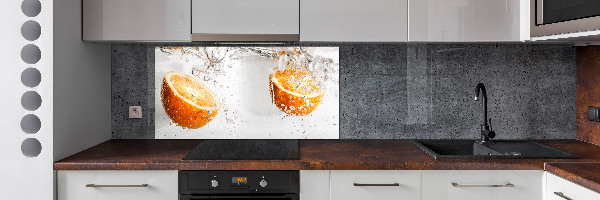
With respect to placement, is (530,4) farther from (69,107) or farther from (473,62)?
(69,107)

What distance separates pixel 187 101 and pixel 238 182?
81 centimetres

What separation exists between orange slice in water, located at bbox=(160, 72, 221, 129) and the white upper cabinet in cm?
44

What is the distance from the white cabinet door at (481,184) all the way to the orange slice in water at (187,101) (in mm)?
1230

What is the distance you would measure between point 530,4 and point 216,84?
63.2 inches

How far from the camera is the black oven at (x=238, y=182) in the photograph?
6.64ft

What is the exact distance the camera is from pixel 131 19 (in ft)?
7.53

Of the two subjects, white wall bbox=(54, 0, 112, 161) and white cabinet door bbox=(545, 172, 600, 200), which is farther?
white wall bbox=(54, 0, 112, 161)
